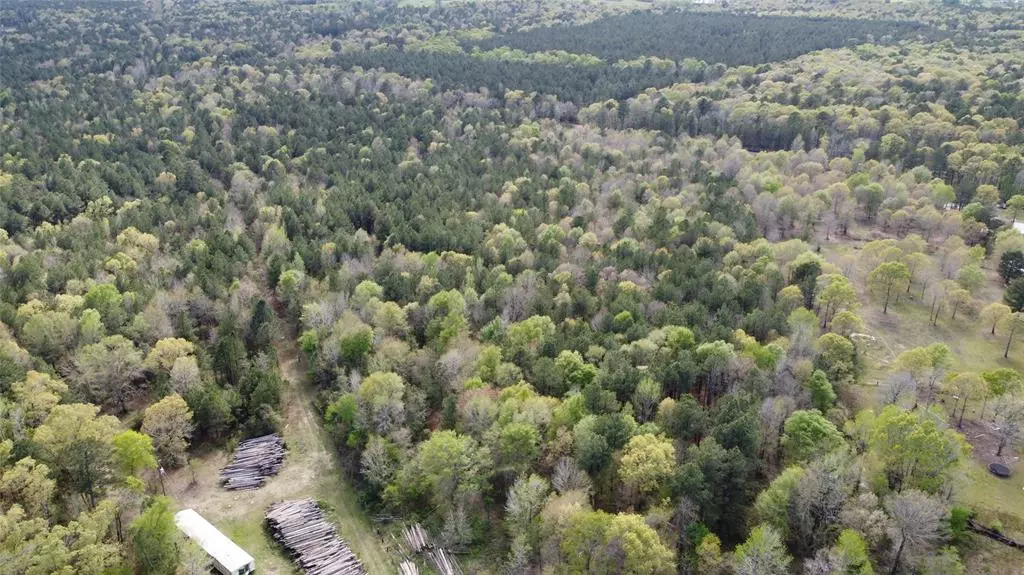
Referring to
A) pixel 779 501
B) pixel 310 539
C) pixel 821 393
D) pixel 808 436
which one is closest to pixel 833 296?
pixel 821 393

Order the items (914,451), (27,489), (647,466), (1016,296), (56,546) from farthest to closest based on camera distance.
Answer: (1016,296), (647,466), (914,451), (27,489), (56,546)

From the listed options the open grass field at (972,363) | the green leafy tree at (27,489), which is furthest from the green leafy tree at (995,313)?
the green leafy tree at (27,489)

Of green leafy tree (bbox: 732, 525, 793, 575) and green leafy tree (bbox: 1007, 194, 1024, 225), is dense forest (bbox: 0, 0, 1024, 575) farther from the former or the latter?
green leafy tree (bbox: 1007, 194, 1024, 225)

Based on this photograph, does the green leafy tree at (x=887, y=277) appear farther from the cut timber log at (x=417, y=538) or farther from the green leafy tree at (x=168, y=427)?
the green leafy tree at (x=168, y=427)

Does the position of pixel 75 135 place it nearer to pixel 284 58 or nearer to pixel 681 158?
pixel 284 58

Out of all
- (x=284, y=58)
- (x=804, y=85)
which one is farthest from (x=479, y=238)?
(x=284, y=58)

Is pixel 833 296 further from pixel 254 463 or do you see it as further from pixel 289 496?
pixel 254 463
